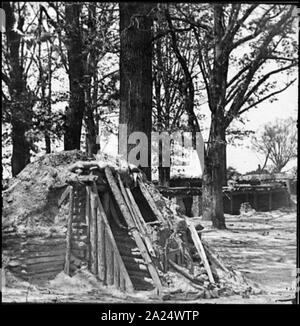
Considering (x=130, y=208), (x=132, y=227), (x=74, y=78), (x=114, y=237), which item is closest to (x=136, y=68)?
(x=74, y=78)

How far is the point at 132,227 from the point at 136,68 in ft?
6.93

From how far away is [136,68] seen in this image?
22.2 ft

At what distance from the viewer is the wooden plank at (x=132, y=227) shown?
5621mm

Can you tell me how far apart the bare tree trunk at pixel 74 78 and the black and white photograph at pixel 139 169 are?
0.06 feet

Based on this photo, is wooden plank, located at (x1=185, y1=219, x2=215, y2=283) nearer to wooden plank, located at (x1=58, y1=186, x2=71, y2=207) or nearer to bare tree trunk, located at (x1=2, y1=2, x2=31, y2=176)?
wooden plank, located at (x1=58, y1=186, x2=71, y2=207)

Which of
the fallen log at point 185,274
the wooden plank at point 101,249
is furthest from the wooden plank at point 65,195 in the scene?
the fallen log at point 185,274

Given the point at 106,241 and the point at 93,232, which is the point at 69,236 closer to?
the point at 93,232

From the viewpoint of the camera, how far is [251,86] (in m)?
7.73

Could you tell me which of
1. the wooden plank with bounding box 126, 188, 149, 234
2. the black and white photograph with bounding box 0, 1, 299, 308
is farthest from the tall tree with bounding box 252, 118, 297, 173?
the wooden plank with bounding box 126, 188, 149, 234

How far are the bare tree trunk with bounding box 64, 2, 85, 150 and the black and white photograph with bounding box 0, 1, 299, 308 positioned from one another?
0.02 m

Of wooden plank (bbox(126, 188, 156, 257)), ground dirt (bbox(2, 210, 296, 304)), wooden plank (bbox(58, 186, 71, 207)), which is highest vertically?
wooden plank (bbox(58, 186, 71, 207))

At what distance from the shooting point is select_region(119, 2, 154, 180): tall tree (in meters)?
6.65
